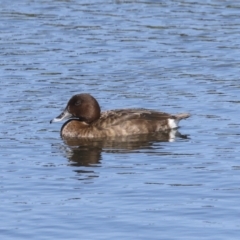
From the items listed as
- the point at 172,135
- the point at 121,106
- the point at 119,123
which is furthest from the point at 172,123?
the point at 121,106

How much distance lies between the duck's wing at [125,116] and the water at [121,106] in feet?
1.29

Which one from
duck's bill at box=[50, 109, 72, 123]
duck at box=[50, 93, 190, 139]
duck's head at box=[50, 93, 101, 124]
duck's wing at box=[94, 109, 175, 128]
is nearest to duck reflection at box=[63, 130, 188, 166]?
duck at box=[50, 93, 190, 139]

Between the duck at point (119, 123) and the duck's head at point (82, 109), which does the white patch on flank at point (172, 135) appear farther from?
the duck's head at point (82, 109)

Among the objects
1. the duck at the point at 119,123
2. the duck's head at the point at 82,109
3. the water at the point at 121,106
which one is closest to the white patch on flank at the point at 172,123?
the duck at the point at 119,123

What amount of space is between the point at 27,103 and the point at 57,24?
7.12 metres

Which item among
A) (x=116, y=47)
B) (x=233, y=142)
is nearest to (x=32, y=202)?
(x=233, y=142)

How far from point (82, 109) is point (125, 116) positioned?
0.71 m

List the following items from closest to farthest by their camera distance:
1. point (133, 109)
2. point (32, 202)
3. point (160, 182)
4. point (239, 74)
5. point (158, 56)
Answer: point (32, 202)
point (160, 182)
point (133, 109)
point (239, 74)
point (158, 56)

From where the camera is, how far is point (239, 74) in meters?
21.0

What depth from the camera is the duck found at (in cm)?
1764

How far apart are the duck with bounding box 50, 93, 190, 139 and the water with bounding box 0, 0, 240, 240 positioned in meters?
0.24

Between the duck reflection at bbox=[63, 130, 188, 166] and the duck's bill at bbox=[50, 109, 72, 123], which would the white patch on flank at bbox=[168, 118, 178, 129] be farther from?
the duck's bill at bbox=[50, 109, 72, 123]

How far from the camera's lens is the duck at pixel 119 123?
17641 mm

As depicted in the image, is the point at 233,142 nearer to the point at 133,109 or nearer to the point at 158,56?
the point at 133,109
